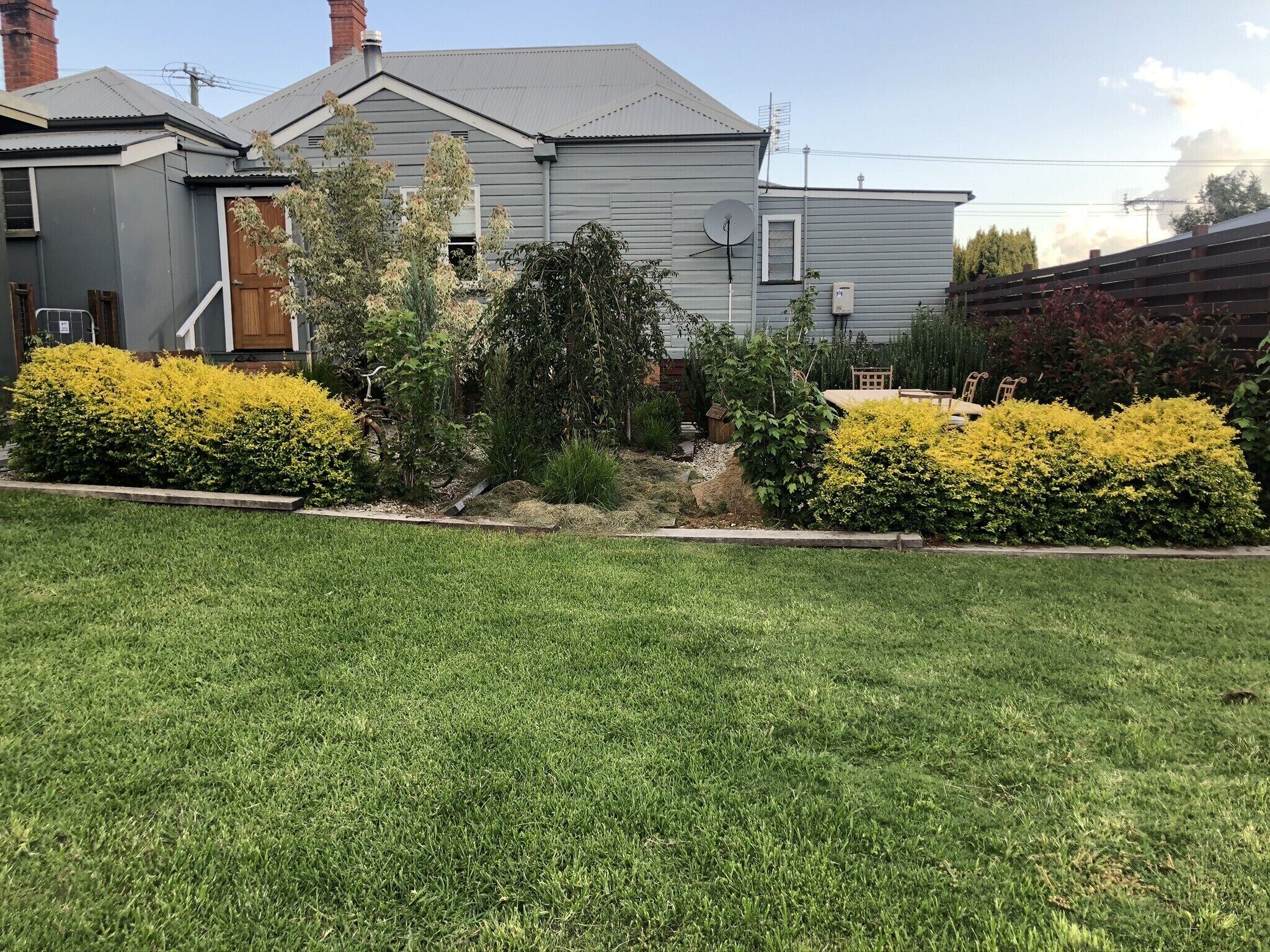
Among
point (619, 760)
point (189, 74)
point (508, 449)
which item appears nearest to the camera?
point (619, 760)

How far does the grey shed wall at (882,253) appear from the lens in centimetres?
1495

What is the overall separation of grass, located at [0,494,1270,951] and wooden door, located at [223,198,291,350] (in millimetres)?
7670

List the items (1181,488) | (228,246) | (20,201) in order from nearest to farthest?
1. (1181,488)
2. (20,201)
3. (228,246)

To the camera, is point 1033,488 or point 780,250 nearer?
point 1033,488

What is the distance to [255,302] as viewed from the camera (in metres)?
11.4

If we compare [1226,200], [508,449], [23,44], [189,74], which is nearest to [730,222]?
[508,449]

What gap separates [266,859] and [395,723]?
2.30 ft

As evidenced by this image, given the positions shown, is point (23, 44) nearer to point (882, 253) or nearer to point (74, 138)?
point (74, 138)

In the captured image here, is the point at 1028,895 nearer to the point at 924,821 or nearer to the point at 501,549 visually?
the point at 924,821

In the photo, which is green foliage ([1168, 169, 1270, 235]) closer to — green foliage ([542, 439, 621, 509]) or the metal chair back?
the metal chair back

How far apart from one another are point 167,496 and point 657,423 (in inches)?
188

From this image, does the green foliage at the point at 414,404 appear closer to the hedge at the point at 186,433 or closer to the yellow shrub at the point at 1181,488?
the hedge at the point at 186,433

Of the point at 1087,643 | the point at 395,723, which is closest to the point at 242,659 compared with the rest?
the point at 395,723

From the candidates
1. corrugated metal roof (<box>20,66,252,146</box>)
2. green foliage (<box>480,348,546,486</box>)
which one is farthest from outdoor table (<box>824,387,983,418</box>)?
corrugated metal roof (<box>20,66,252,146</box>)
